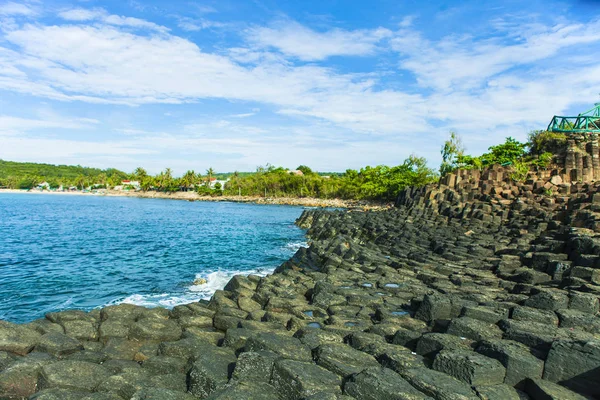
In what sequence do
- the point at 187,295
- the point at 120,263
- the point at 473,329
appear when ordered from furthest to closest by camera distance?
the point at 120,263
the point at 187,295
the point at 473,329

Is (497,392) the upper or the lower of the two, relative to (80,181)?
lower

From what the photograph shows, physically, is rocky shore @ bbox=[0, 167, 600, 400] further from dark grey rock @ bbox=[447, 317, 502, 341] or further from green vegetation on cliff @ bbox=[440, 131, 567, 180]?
green vegetation on cliff @ bbox=[440, 131, 567, 180]

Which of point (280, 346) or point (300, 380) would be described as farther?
point (280, 346)

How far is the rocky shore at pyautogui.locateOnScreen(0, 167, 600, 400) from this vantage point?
187 inches

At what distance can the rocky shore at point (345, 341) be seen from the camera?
475 centimetres

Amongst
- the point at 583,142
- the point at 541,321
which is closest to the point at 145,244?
the point at 541,321

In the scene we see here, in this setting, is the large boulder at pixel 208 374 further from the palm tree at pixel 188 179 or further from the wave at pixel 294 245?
the palm tree at pixel 188 179

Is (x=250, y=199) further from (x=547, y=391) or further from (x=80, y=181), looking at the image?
(x=547, y=391)

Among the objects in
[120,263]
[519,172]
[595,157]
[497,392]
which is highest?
[595,157]

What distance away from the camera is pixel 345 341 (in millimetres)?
6770

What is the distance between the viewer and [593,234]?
51.6 feet

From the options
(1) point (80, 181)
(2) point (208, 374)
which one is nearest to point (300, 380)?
(2) point (208, 374)

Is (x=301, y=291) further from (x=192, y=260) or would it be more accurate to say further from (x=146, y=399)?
(x=192, y=260)

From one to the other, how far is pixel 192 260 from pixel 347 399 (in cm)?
1958
